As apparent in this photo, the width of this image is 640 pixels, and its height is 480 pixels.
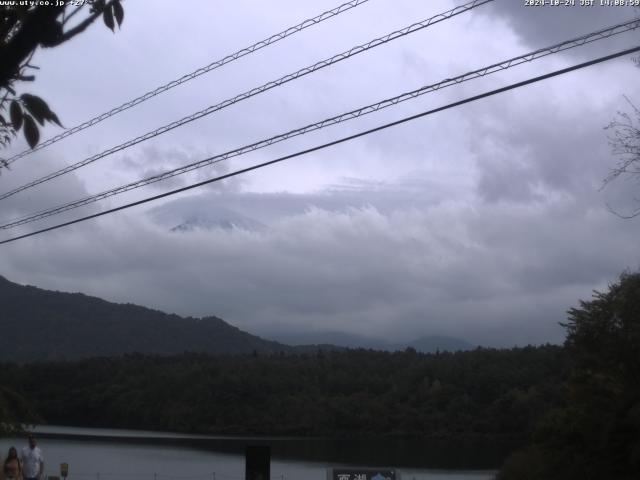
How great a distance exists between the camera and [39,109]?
4.01 m

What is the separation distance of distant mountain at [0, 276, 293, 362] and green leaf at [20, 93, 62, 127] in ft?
345

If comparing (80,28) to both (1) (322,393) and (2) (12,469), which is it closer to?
(2) (12,469)

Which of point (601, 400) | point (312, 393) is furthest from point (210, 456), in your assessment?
point (601, 400)

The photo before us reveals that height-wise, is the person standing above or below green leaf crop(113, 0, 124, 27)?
below

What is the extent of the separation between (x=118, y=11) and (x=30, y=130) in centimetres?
73

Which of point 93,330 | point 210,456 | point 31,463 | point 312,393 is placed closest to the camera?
point 31,463

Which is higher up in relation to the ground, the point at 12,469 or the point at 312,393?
the point at 312,393

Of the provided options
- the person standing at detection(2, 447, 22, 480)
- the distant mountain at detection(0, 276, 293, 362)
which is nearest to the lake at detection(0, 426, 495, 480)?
the person standing at detection(2, 447, 22, 480)

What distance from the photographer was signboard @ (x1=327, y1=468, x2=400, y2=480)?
15.7 m

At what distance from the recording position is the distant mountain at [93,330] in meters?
118

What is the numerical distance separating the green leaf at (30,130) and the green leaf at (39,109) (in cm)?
4

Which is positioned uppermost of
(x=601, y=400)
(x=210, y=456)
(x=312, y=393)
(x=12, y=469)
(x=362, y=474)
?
(x=312, y=393)

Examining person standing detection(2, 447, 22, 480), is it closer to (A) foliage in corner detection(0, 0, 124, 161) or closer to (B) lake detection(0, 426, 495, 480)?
(A) foliage in corner detection(0, 0, 124, 161)

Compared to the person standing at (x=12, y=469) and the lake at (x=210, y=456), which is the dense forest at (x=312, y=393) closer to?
the lake at (x=210, y=456)
